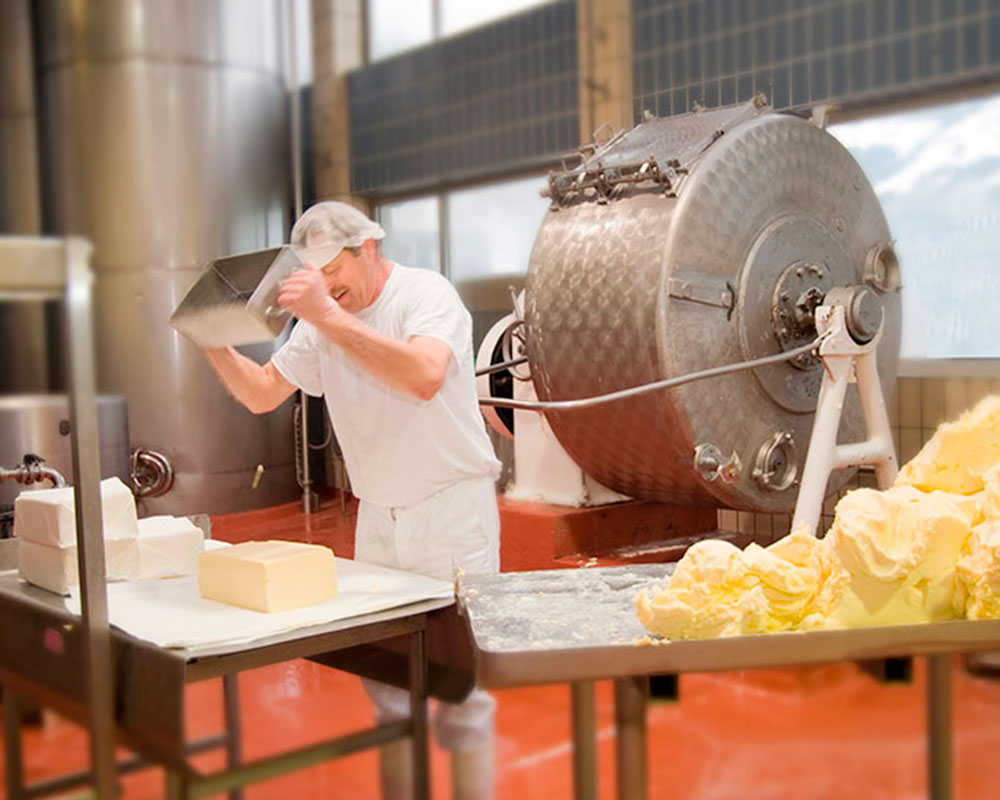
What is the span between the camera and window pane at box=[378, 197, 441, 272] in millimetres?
2172

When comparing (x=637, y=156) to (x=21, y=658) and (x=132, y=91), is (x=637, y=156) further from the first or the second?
(x=21, y=658)

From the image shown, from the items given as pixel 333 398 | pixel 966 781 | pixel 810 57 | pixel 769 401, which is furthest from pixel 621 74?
pixel 966 781

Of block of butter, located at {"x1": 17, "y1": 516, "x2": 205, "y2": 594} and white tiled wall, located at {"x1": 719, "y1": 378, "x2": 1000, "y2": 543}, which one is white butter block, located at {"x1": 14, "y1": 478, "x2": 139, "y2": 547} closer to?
block of butter, located at {"x1": 17, "y1": 516, "x2": 205, "y2": 594}

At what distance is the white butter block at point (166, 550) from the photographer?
1415 mm

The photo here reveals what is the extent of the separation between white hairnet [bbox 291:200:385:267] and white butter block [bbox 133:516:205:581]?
1.51ft

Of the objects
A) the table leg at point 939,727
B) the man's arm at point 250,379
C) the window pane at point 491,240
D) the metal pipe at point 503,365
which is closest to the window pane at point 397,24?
the window pane at point 491,240

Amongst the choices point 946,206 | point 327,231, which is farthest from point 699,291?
point 327,231

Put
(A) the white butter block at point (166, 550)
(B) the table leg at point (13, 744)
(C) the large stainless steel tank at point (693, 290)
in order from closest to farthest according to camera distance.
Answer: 1. (B) the table leg at point (13, 744)
2. (A) the white butter block at point (166, 550)
3. (C) the large stainless steel tank at point (693, 290)

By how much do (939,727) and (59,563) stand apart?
105 cm

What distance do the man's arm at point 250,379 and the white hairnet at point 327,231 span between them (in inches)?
8.0

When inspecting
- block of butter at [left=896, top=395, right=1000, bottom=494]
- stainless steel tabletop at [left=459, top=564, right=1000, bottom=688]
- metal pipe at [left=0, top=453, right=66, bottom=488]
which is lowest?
stainless steel tabletop at [left=459, top=564, right=1000, bottom=688]

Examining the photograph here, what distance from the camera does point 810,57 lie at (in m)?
2.54

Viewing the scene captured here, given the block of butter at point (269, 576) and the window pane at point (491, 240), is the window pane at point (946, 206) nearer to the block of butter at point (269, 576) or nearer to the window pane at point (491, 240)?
the window pane at point (491, 240)

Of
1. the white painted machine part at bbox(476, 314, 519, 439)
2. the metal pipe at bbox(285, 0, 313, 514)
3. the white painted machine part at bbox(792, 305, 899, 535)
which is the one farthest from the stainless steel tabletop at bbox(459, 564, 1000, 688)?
the white painted machine part at bbox(476, 314, 519, 439)
